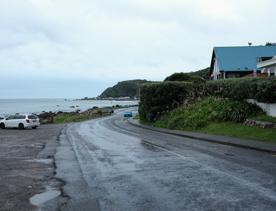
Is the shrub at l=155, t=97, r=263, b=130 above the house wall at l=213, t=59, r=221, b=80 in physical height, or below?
below

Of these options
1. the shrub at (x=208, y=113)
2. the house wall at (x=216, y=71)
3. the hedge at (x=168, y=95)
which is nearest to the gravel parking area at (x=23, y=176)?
the shrub at (x=208, y=113)

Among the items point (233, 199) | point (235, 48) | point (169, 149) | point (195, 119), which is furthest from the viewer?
point (235, 48)

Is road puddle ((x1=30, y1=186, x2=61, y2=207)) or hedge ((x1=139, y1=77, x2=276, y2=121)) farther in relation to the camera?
hedge ((x1=139, y1=77, x2=276, y2=121))

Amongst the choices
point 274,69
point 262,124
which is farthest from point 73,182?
point 274,69

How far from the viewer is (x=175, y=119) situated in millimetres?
41438

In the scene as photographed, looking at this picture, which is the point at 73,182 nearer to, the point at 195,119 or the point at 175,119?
the point at 195,119

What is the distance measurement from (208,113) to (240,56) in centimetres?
3992

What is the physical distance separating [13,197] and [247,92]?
84.4ft

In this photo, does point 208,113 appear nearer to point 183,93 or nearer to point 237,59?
point 183,93

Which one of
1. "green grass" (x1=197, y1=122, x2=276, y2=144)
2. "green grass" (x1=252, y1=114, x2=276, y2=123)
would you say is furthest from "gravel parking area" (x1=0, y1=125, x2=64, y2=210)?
"green grass" (x1=252, y1=114, x2=276, y2=123)

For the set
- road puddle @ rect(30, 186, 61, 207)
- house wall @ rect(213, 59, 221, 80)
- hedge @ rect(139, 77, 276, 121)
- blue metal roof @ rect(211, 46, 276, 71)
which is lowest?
road puddle @ rect(30, 186, 61, 207)

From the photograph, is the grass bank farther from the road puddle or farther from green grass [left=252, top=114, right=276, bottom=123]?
the road puddle

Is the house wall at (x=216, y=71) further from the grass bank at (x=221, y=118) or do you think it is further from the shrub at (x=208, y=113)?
the grass bank at (x=221, y=118)

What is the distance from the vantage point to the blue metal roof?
239 ft
